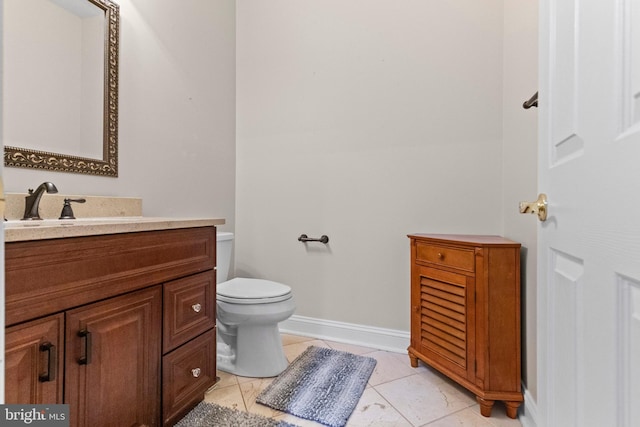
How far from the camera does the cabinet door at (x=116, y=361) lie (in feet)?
2.76

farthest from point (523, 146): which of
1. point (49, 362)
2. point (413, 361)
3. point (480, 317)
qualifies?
point (49, 362)

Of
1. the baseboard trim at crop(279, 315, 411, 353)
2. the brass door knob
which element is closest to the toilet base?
the baseboard trim at crop(279, 315, 411, 353)

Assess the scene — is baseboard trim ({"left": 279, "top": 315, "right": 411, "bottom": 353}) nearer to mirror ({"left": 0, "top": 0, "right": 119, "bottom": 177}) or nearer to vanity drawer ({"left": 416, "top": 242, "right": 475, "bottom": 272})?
vanity drawer ({"left": 416, "top": 242, "right": 475, "bottom": 272})

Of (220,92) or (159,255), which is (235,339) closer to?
(159,255)

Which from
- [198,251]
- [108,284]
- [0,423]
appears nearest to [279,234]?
[198,251]

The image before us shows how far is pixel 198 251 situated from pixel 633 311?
1.32 meters

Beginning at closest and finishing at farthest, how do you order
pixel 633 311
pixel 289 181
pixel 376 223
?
1. pixel 633 311
2. pixel 376 223
3. pixel 289 181

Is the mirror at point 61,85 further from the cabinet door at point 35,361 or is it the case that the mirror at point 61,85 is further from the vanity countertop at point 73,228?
the cabinet door at point 35,361

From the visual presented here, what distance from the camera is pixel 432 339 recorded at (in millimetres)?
1589

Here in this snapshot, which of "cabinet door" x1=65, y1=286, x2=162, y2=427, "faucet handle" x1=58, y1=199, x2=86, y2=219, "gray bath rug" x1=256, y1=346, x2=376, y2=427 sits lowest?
"gray bath rug" x1=256, y1=346, x2=376, y2=427

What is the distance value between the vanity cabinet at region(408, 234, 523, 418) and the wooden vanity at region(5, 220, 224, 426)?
1148mm

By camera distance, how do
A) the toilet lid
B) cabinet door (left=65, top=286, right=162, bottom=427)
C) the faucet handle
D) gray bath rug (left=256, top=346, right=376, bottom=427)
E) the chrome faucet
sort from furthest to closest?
the toilet lid
gray bath rug (left=256, top=346, right=376, bottom=427)
the faucet handle
the chrome faucet
cabinet door (left=65, top=286, right=162, bottom=427)

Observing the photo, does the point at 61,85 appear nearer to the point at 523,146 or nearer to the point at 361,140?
the point at 361,140

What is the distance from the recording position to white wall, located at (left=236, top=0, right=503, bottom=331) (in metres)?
1.76
